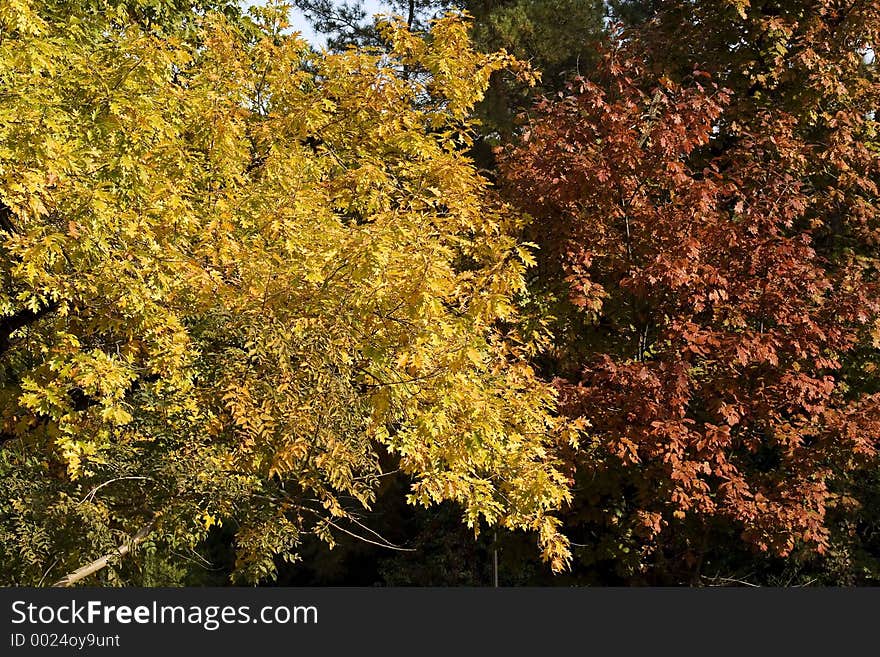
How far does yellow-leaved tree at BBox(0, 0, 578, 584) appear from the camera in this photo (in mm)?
6031

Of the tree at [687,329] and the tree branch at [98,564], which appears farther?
the tree at [687,329]

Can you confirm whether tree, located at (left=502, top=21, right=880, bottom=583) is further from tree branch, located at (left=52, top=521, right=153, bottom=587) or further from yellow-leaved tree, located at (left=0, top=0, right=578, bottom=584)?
tree branch, located at (left=52, top=521, right=153, bottom=587)

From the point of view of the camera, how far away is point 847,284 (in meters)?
8.88

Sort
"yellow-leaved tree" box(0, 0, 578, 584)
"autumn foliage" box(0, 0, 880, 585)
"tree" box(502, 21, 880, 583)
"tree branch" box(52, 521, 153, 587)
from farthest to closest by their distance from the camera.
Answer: "tree" box(502, 21, 880, 583), "tree branch" box(52, 521, 153, 587), "autumn foliage" box(0, 0, 880, 585), "yellow-leaved tree" box(0, 0, 578, 584)

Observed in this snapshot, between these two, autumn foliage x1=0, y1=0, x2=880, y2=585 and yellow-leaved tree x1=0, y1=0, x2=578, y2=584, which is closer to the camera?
yellow-leaved tree x1=0, y1=0, x2=578, y2=584

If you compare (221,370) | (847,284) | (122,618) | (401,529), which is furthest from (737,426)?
(401,529)

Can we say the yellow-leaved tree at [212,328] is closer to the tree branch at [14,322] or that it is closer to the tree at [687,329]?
the tree branch at [14,322]

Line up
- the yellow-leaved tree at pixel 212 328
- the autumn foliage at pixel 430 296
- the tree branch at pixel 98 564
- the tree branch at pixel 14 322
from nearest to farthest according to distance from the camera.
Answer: the yellow-leaved tree at pixel 212 328
the autumn foliage at pixel 430 296
the tree branch at pixel 98 564
the tree branch at pixel 14 322

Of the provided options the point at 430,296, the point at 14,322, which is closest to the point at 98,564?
the point at 14,322

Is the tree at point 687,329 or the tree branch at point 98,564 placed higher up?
the tree at point 687,329

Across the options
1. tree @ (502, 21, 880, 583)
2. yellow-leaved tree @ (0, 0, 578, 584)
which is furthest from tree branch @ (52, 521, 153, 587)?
tree @ (502, 21, 880, 583)

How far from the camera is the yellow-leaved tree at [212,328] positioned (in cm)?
603

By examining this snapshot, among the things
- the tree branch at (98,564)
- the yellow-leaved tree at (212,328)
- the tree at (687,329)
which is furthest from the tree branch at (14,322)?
the tree at (687,329)

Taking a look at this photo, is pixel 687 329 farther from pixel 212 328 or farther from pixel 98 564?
pixel 98 564
